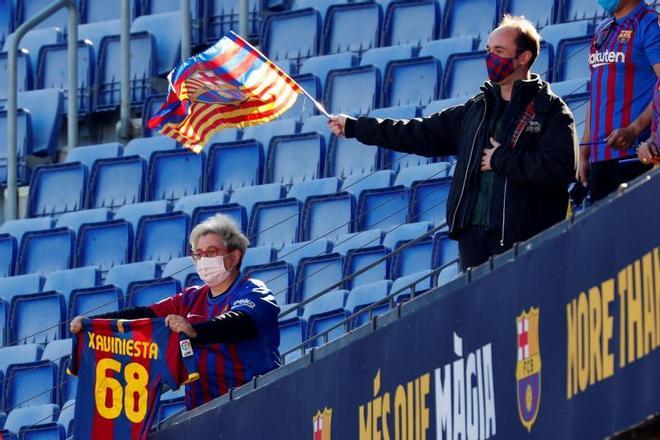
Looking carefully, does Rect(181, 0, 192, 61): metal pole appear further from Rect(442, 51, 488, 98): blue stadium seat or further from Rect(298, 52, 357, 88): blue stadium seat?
Rect(442, 51, 488, 98): blue stadium seat

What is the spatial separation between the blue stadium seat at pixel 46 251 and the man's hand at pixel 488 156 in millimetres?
6148

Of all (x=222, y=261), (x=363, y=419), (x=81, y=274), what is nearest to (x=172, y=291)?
(x=81, y=274)

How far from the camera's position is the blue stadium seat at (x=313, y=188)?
12.1 meters

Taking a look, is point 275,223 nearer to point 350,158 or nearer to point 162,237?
point 350,158

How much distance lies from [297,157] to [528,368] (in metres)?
6.15

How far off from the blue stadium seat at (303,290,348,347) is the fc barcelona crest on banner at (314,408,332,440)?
8.10 ft

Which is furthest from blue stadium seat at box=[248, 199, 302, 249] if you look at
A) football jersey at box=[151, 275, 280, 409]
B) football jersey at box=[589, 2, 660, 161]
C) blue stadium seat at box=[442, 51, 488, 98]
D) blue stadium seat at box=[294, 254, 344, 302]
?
football jersey at box=[589, 2, 660, 161]

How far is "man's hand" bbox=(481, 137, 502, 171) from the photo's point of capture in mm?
7426

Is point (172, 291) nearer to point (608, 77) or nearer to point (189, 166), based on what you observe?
point (189, 166)

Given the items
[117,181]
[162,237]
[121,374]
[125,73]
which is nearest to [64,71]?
[125,73]

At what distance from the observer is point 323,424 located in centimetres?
790

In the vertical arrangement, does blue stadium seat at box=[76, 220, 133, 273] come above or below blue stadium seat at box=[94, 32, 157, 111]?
below

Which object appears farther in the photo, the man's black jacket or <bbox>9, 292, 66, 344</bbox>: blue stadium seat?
<bbox>9, 292, 66, 344</bbox>: blue stadium seat

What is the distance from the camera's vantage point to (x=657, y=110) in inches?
271
